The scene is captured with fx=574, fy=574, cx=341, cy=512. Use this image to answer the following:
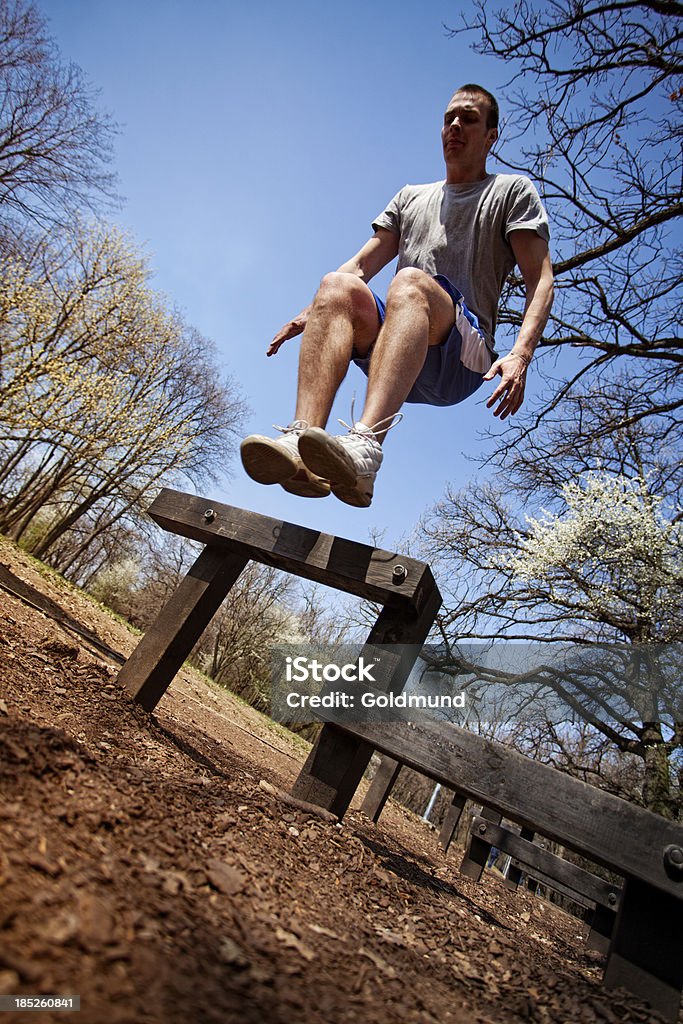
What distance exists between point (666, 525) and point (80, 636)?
712 centimetres

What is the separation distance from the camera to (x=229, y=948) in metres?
0.76

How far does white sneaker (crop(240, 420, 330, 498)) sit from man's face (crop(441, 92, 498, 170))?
49.8 inches

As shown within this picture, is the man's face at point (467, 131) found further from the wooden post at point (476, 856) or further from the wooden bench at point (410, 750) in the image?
the wooden post at point (476, 856)

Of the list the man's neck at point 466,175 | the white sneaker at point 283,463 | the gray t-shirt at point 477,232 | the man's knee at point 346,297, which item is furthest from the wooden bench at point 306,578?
the man's neck at point 466,175

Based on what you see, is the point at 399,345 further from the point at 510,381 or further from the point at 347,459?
the point at 347,459

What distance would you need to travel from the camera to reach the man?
1751 mm

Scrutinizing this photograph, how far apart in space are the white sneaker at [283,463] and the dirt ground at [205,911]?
33.8 inches

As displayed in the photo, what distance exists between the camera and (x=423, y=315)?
6.10 ft

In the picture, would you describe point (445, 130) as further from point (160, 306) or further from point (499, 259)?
point (160, 306)

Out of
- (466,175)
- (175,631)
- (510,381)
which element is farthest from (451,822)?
(466,175)

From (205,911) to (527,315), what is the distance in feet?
6.37

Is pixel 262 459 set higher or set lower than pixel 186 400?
lower

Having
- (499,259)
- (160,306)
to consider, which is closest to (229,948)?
(499,259)

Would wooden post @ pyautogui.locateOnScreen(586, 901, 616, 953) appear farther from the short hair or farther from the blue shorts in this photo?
the short hair
